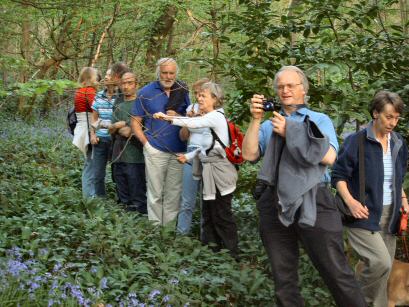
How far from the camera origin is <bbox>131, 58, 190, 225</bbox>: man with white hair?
24.2 feet

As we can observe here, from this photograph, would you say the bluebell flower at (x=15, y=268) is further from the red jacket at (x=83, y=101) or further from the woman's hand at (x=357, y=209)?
the red jacket at (x=83, y=101)

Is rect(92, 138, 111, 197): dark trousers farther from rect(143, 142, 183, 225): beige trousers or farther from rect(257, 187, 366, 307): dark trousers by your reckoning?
rect(257, 187, 366, 307): dark trousers

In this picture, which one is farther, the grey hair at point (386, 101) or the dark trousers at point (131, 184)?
the dark trousers at point (131, 184)

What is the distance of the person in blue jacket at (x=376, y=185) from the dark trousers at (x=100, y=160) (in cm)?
412

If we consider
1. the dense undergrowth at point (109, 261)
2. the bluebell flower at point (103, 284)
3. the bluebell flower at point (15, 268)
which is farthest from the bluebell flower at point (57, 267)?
the bluebell flower at point (103, 284)

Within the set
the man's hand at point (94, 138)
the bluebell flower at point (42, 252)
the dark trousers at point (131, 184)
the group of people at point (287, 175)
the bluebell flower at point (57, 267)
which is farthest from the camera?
the man's hand at point (94, 138)

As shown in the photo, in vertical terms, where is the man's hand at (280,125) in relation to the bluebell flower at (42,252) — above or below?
above

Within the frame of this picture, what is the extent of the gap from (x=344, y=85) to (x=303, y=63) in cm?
50

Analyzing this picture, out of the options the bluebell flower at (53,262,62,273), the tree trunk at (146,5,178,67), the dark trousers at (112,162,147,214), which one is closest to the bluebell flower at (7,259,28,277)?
the bluebell flower at (53,262,62,273)

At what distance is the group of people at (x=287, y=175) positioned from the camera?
4227 millimetres

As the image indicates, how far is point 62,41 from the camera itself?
14.7 m

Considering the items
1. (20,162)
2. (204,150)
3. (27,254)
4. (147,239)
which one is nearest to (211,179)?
(204,150)

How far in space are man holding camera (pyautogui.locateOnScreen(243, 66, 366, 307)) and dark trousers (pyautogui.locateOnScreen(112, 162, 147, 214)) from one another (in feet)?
12.1

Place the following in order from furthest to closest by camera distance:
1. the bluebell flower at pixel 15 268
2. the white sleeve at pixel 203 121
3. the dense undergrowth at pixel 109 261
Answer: the white sleeve at pixel 203 121, the dense undergrowth at pixel 109 261, the bluebell flower at pixel 15 268
